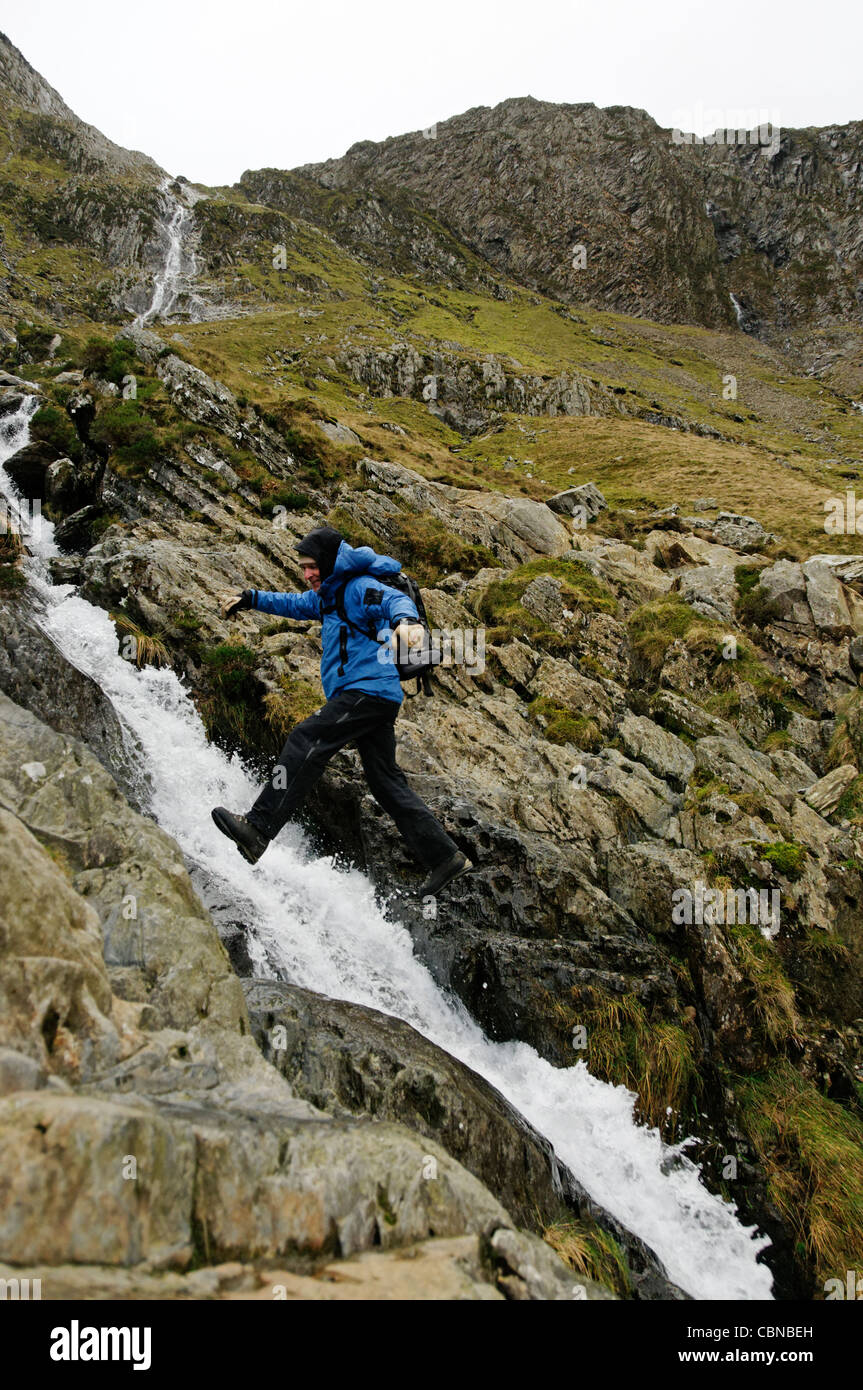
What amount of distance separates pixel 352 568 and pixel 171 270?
134m

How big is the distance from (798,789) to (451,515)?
1621cm

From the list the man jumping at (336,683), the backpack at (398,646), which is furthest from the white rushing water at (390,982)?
the backpack at (398,646)

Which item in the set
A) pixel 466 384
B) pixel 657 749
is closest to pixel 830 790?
pixel 657 749

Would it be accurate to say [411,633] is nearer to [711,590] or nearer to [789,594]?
[711,590]

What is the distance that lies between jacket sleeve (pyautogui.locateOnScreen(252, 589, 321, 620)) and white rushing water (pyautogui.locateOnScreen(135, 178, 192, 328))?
10149 centimetres

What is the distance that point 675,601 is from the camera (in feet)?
72.3

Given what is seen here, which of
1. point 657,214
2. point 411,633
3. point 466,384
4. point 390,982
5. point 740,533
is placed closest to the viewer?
point 411,633

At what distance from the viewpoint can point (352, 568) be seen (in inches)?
289

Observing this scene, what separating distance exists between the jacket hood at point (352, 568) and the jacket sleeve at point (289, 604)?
408 mm

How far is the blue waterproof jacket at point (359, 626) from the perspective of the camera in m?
7.19

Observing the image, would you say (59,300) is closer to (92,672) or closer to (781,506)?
(781,506)

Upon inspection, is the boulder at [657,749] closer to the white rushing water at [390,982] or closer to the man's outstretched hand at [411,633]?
the white rushing water at [390,982]

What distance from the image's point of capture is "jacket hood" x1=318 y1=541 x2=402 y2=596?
24.0 ft

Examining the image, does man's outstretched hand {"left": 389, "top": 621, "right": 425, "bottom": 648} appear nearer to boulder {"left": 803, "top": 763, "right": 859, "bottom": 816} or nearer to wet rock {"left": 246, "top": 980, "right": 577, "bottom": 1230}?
wet rock {"left": 246, "top": 980, "right": 577, "bottom": 1230}
